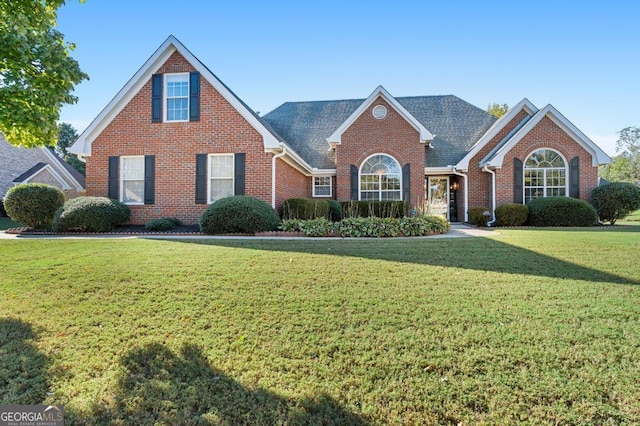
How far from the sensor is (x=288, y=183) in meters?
14.4

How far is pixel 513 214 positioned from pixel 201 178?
12.9 m

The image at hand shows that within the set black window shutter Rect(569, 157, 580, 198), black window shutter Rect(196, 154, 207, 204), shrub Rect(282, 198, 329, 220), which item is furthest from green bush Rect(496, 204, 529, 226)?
black window shutter Rect(196, 154, 207, 204)

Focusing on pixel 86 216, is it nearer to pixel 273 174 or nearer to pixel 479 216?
pixel 273 174

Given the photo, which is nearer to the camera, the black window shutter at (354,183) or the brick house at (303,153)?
the brick house at (303,153)

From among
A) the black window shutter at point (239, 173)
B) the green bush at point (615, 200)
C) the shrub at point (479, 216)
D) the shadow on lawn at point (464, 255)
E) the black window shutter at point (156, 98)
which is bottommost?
the shadow on lawn at point (464, 255)

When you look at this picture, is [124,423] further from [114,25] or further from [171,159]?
[114,25]

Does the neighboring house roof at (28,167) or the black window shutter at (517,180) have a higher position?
the neighboring house roof at (28,167)

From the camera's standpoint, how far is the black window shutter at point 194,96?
42.0ft

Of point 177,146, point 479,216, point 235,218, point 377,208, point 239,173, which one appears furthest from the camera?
point 377,208

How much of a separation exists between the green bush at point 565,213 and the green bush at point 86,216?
54.5 ft

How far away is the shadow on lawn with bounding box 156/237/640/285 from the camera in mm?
5352

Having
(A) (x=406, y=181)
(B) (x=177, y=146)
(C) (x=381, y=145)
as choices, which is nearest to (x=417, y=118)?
(C) (x=381, y=145)

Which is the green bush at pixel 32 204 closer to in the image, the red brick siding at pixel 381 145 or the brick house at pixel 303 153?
the brick house at pixel 303 153

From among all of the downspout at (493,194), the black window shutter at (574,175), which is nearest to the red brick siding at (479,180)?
the downspout at (493,194)
